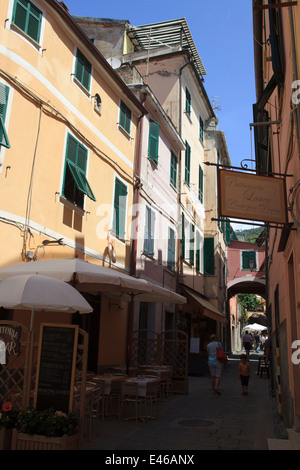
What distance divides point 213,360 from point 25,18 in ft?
31.7

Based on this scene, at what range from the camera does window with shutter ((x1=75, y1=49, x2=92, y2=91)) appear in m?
10.4

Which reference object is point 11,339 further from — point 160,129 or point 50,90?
point 160,129

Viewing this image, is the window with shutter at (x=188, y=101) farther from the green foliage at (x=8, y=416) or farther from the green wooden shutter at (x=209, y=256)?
the green foliage at (x=8, y=416)

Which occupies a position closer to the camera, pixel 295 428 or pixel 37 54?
pixel 295 428

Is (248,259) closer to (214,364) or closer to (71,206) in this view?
(214,364)

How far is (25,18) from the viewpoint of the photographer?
866 centimetres

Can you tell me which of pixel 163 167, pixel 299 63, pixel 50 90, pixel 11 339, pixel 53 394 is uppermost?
pixel 163 167

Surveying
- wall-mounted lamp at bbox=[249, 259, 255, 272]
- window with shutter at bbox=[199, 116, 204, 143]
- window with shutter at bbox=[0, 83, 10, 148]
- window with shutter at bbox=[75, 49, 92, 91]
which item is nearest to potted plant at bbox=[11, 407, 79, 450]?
window with shutter at bbox=[0, 83, 10, 148]

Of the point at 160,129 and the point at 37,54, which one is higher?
the point at 160,129

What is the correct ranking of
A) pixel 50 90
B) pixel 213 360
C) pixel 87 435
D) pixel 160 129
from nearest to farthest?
pixel 87 435 < pixel 50 90 < pixel 213 360 < pixel 160 129

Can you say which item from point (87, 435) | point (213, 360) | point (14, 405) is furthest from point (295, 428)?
point (213, 360)

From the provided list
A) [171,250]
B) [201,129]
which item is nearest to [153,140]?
[171,250]

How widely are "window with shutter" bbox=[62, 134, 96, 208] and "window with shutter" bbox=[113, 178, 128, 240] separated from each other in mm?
1815

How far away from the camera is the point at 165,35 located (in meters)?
19.2
